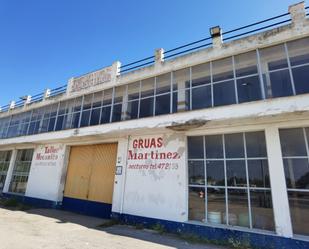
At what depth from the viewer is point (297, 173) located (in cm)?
781

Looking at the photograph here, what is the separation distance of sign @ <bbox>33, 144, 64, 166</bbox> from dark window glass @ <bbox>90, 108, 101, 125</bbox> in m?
3.44

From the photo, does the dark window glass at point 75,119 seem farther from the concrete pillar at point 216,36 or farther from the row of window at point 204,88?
the concrete pillar at point 216,36

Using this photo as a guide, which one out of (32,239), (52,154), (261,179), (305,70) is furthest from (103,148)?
(305,70)

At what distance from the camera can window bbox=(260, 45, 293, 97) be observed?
860 centimetres

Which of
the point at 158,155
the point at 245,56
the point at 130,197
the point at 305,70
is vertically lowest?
the point at 130,197

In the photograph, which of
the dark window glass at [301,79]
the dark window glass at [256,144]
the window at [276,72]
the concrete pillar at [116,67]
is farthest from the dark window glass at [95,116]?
the dark window glass at [301,79]

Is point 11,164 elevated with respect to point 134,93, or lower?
lower

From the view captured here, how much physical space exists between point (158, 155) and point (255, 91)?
5201mm

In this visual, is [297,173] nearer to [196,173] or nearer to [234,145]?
[234,145]

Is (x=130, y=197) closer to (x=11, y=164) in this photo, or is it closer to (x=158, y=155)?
(x=158, y=155)

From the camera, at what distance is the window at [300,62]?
8297mm

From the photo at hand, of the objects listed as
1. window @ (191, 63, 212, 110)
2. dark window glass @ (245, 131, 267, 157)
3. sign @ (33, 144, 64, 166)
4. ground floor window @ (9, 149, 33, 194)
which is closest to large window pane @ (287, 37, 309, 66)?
dark window glass @ (245, 131, 267, 157)

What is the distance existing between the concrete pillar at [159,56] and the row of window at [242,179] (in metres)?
4.74

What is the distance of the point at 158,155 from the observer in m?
10.7
